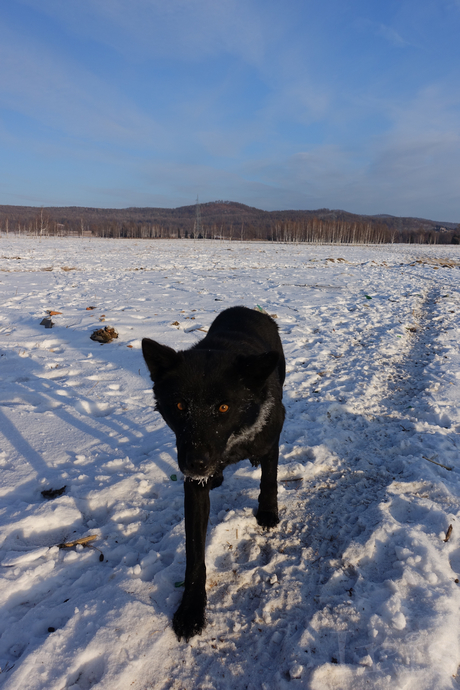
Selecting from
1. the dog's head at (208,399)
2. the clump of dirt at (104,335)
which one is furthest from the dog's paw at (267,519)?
the clump of dirt at (104,335)

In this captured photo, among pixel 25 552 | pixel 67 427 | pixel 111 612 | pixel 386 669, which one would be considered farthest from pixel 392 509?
pixel 67 427

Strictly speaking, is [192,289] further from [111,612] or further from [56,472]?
[111,612]

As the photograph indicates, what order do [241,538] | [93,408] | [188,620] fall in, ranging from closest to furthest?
1. [188,620]
2. [241,538]
3. [93,408]

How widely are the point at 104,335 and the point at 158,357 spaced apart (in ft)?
18.0

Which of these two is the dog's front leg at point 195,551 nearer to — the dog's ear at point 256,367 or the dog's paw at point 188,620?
the dog's paw at point 188,620

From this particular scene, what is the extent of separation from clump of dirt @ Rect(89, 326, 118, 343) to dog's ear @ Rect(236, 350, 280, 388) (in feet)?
18.8

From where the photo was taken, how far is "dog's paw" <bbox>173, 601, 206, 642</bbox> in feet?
7.62

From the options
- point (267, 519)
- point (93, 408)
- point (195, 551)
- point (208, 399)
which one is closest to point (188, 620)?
point (195, 551)

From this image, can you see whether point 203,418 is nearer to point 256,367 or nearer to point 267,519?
point 256,367

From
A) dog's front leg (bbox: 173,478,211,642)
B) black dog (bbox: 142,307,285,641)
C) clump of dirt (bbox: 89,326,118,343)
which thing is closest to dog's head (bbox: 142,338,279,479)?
Answer: black dog (bbox: 142,307,285,641)

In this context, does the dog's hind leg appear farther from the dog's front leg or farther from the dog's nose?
the dog's nose

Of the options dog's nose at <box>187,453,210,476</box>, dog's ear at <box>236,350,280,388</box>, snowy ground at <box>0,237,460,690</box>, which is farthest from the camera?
dog's ear at <box>236,350,280,388</box>

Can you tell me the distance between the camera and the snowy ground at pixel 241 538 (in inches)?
82.4

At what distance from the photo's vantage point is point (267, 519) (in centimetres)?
325
